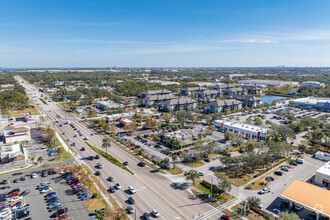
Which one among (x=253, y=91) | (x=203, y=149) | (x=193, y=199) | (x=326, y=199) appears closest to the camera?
(x=326, y=199)

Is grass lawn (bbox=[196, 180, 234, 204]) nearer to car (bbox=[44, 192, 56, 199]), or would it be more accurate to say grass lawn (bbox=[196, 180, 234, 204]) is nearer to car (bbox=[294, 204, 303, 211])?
car (bbox=[294, 204, 303, 211])

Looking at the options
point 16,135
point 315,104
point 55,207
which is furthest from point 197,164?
point 315,104

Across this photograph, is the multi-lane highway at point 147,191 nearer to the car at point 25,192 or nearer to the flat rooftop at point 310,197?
the car at point 25,192

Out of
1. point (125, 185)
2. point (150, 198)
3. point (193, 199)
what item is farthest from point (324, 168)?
point (125, 185)

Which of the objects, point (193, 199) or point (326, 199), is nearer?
point (326, 199)

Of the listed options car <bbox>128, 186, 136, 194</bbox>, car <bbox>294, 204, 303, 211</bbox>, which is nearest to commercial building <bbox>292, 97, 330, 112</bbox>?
car <bbox>294, 204, 303, 211</bbox>

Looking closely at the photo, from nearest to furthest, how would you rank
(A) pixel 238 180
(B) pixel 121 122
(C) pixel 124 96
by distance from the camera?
(A) pixel 238 180
(B) pixel 121 122
(C) pixel 124 96

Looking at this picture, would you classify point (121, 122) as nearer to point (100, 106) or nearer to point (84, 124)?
point (84, 124)
